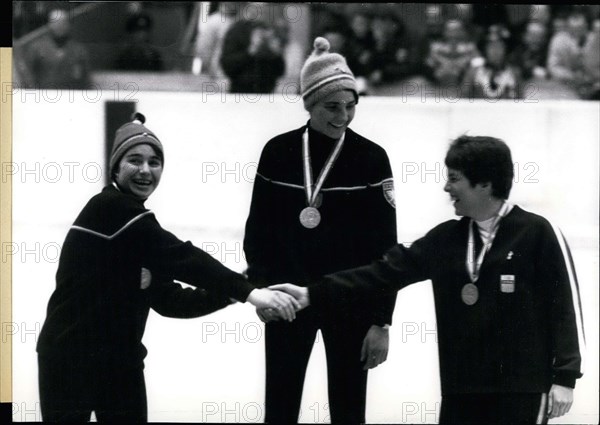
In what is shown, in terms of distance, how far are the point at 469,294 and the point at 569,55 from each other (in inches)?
47.1

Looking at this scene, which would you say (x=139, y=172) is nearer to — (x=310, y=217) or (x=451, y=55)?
(x=310, y=217)

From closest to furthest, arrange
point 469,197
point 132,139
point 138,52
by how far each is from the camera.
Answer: point 469,197, point 132,139, point 138,52

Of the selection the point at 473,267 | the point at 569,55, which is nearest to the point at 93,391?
the point at 473,267

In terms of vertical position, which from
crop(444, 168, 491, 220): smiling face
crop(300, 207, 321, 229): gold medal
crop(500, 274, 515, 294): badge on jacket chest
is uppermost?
crop(444, 168, 491, 220): smiling face

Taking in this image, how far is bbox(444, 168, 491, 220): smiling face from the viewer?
13.6ft

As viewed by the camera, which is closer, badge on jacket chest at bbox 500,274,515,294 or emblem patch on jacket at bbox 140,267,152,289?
badge on jacket chest at bbox 500,274,515,294

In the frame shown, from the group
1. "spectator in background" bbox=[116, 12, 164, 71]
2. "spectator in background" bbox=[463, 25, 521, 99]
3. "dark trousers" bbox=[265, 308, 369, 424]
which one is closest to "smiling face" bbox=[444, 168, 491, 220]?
"spectator in background" bbox=[463, 25, 521, 99]

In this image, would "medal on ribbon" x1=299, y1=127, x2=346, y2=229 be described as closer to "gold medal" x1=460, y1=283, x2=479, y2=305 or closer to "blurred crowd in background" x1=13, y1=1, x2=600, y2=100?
A: "blurred crowd in background" x1=13, y1=1, x2=600, y2=100

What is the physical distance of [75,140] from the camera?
14.3ft

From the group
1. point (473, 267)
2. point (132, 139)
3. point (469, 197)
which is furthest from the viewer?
point (132, 139)

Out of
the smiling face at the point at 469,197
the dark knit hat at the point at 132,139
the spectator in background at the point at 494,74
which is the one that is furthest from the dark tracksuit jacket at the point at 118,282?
the spectator in background at the point at 494,74

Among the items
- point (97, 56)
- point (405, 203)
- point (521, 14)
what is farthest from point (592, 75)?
point (97, 56)

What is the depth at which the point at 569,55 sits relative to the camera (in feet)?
14.6

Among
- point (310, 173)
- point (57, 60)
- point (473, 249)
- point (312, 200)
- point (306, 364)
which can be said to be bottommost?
point (306, 364)
